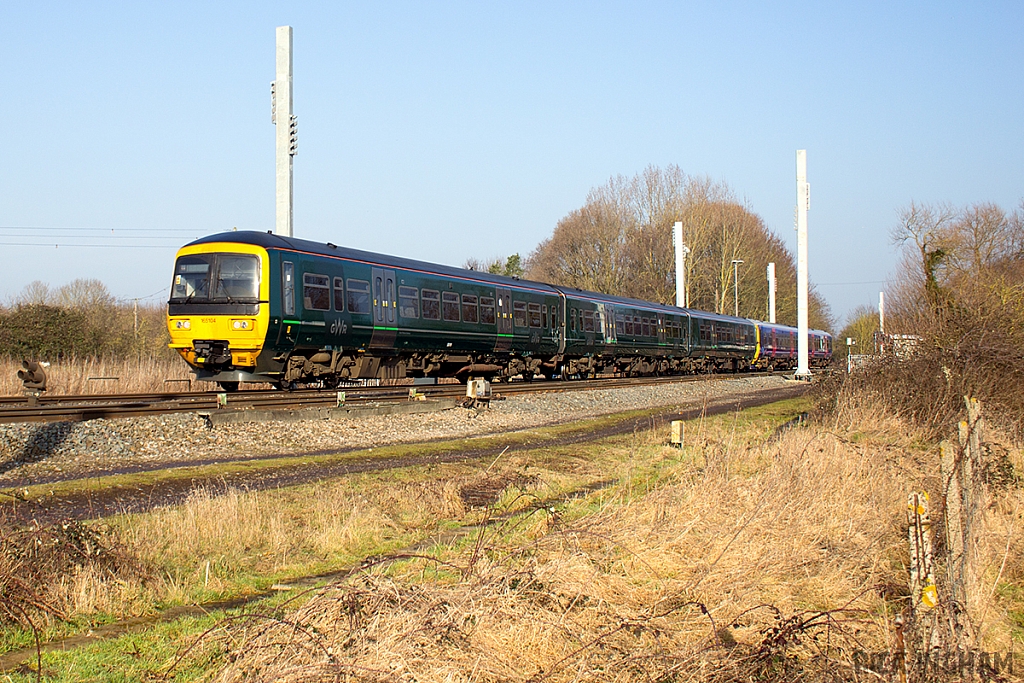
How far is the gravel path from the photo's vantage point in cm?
1135

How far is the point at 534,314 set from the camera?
2816 cm

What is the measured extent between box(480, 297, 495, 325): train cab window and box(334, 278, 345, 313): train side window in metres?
6.20

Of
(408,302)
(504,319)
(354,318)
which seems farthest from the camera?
(504,319)

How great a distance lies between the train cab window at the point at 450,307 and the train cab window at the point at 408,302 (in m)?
1.17

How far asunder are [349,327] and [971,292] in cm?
1318

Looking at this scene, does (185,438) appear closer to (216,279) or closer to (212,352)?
(212,352)

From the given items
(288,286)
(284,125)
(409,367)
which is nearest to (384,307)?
(409,367)

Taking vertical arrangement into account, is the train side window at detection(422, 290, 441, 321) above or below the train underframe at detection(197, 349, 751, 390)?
above

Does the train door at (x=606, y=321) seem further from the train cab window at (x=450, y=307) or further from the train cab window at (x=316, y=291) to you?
the train cab window at (x=316, y=291)

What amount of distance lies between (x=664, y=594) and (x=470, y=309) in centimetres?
1850

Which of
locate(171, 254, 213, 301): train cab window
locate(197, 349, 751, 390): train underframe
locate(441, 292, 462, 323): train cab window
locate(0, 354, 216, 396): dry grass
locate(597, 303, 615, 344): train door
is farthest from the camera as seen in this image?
locate(597, 303, 615, 344): train door

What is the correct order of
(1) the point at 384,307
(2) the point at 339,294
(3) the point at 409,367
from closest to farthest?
(2) the point at 339,294, (1) the point at 384,307, (3) the point at 409,367

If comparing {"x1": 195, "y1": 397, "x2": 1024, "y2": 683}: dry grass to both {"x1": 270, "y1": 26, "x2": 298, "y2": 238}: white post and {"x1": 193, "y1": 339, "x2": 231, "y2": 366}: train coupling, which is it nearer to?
{"x1": 193, "y1": 339, "x2": 231, "y2": 366}: train coupling

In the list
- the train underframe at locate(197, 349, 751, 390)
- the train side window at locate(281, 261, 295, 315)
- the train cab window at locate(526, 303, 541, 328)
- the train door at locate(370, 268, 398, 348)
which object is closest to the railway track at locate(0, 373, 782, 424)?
the train underframe at locate(197, 349, 751, 390)
